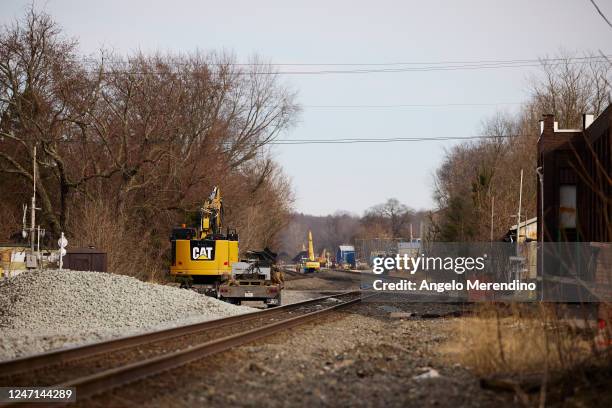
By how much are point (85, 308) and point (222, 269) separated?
10.8 meters

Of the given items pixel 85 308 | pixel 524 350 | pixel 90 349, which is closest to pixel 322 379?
pixel 524 350

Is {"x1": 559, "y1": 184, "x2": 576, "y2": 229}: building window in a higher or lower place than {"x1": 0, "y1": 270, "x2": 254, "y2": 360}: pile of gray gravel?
higher

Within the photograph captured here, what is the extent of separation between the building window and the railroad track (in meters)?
26.4

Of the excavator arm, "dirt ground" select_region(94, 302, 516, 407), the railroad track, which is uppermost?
the excavator arm

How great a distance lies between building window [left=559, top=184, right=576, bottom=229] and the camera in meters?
41.9

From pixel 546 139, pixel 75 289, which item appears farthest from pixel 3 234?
pixel 546 139

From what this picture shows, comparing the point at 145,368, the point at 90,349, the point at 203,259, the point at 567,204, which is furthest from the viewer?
the point at 567,204

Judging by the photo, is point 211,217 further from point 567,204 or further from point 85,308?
point 567,204

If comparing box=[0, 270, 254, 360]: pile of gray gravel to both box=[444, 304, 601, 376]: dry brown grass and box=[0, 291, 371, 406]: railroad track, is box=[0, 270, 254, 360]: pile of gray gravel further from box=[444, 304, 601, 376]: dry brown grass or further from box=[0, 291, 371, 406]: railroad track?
box=[444, 304, 601, 376]: dry brown grass

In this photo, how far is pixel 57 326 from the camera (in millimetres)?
19734

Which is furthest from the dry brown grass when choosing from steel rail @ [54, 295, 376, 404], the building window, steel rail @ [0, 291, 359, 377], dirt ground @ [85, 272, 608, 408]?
the building window

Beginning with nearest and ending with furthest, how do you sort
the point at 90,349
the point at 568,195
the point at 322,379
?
the point at 322,379, the point at 90,349, the point at 568,195

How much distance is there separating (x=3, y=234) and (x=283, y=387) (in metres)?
44.2

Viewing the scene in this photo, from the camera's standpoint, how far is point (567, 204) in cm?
4253
